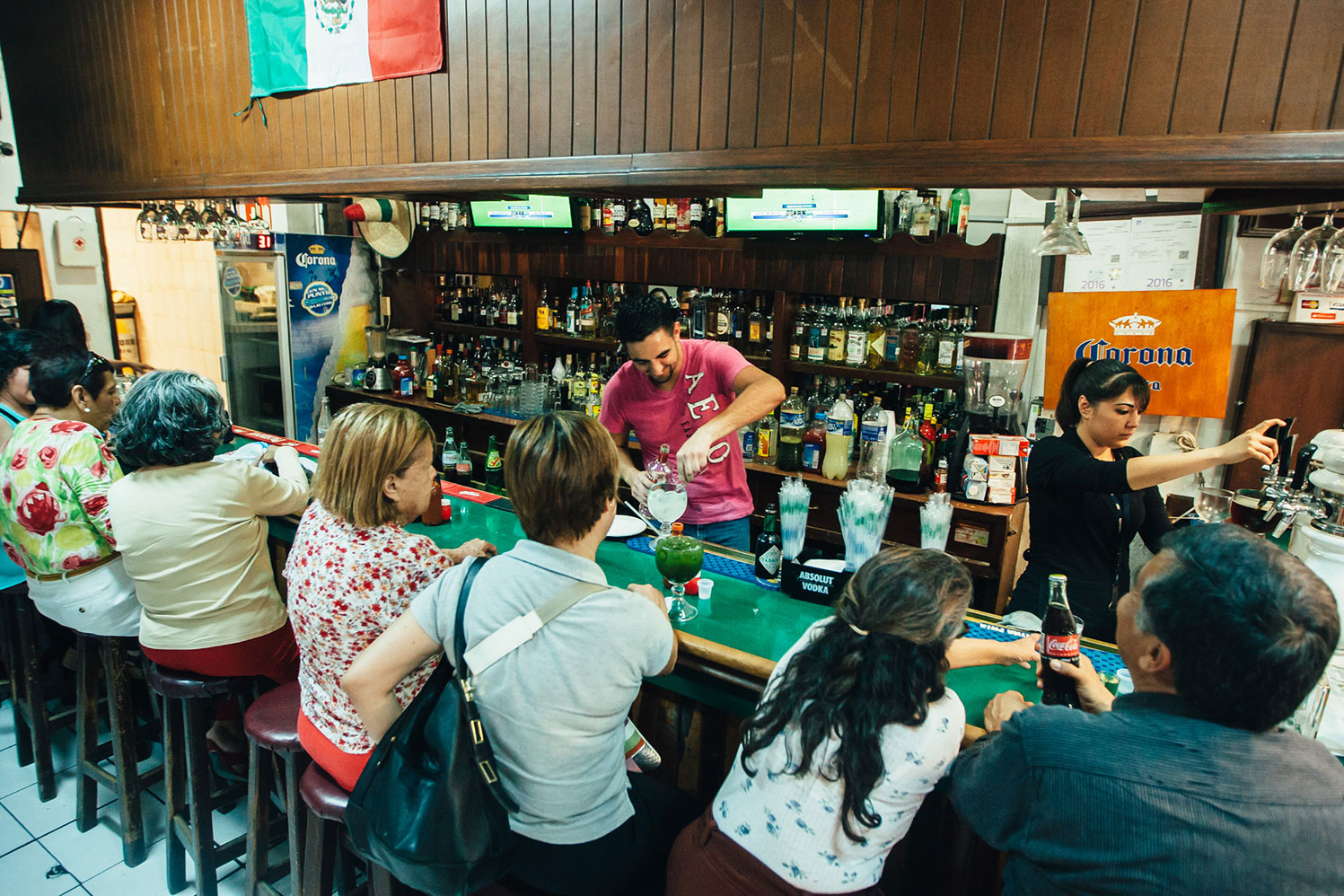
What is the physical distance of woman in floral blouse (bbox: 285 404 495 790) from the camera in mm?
1655

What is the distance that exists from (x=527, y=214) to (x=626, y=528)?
137 inches

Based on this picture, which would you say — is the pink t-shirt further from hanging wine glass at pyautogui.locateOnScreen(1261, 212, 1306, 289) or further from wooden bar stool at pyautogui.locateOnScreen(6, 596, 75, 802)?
wooden bar stool at pyautogui.locateOnScreen(6, 596, 75, 802)

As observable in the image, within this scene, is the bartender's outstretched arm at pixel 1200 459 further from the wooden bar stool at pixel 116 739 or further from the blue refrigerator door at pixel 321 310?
the blue refrigerator door at pixel 321 310

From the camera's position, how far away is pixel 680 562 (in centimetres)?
205

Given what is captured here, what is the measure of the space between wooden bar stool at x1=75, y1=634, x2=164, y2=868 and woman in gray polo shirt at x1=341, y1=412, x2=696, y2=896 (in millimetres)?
1717

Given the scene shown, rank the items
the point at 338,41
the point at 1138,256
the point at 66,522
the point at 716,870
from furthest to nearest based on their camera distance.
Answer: the point at 1138,256 → the point at 338,41 → the point at 66,522 → the point at 716,870

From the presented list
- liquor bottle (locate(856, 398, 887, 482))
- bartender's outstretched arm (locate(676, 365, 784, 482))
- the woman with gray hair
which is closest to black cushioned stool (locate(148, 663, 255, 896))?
the woman with gray hair

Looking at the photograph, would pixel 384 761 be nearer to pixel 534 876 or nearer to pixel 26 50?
pixel 534 876

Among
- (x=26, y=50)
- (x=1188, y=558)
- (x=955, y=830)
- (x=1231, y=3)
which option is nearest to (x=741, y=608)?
(x=955, y=830)

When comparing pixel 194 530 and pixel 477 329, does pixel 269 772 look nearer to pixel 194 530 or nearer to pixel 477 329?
pixel 194 530

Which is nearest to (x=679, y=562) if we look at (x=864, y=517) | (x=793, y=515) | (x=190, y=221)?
(x=793, y=515)

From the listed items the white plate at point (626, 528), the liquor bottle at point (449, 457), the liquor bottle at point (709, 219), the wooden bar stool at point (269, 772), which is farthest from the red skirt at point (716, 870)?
the liquor bottle at point (709, 219)

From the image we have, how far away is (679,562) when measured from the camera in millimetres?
2053

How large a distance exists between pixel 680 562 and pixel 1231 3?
176 centimetres
